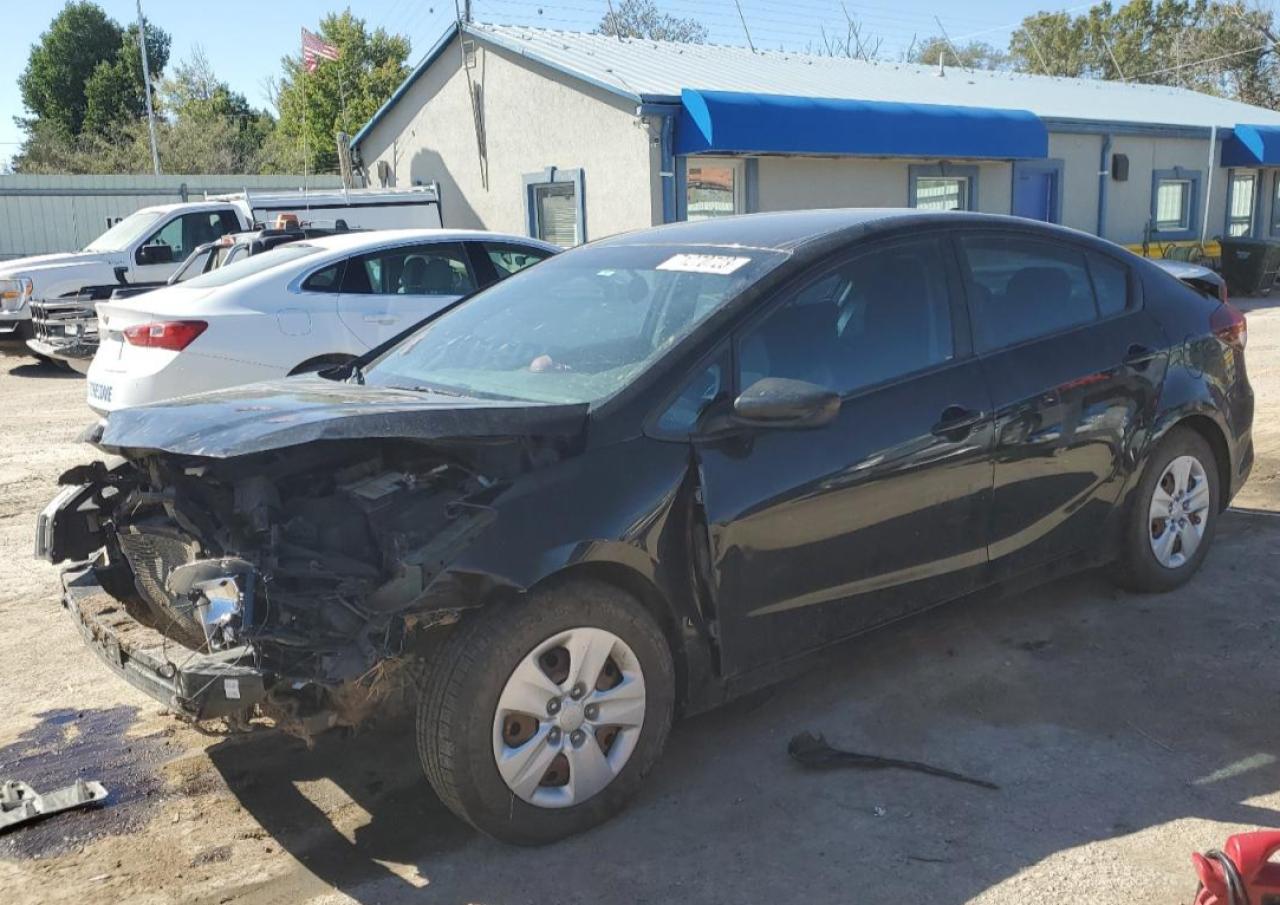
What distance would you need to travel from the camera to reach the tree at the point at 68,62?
42.9 meters

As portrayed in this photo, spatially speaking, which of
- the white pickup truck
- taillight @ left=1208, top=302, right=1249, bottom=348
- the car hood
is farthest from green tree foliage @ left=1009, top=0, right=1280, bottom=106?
taillight @ left=1208, top=302, right=1249, bottom=348

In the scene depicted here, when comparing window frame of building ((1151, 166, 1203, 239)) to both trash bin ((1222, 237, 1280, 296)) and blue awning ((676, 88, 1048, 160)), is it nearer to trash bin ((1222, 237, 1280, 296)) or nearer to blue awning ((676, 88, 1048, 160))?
trash bin ((1222, 237, 1280, 296))

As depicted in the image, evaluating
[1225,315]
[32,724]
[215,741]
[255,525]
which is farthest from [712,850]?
[1225,315]

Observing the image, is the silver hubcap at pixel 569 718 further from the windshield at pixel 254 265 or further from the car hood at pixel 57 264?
the car hood at pixel 57 264

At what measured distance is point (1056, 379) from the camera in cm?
434

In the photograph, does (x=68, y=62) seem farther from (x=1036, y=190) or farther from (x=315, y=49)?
(x=1036, y=190)

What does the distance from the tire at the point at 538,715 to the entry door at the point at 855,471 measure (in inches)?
12.5

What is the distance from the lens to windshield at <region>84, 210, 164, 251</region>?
47.1ft

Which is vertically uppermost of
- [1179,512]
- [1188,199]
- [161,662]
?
[1188,199]

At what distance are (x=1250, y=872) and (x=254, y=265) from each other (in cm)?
751

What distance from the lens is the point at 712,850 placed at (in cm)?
319

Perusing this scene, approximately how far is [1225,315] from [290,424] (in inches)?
166

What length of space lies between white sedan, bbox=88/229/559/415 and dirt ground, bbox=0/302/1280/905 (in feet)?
9.49

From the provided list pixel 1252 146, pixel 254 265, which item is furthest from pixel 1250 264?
pixel 254 265
